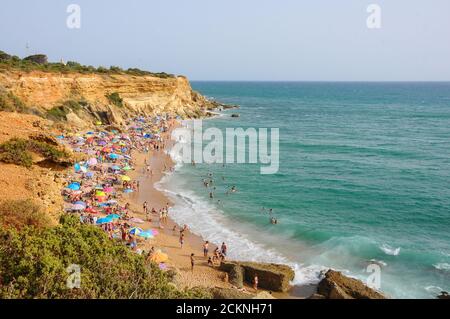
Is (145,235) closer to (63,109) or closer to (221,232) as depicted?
(221,232)

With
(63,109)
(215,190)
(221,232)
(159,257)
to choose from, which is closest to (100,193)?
(221,232)

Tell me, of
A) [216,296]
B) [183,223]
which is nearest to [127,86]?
[183,223]

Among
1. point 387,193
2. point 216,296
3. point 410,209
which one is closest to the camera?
point 216,296

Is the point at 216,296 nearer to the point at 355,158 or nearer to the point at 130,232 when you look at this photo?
the point at 130,232

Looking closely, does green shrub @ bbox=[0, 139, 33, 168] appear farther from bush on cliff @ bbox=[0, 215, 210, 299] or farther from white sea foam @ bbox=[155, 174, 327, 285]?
white sea foam @ bbox=[155, 174, 327, 285]

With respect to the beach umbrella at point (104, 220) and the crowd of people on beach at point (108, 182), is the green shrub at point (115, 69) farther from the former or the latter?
the beach umbrella at point (104, 220)
